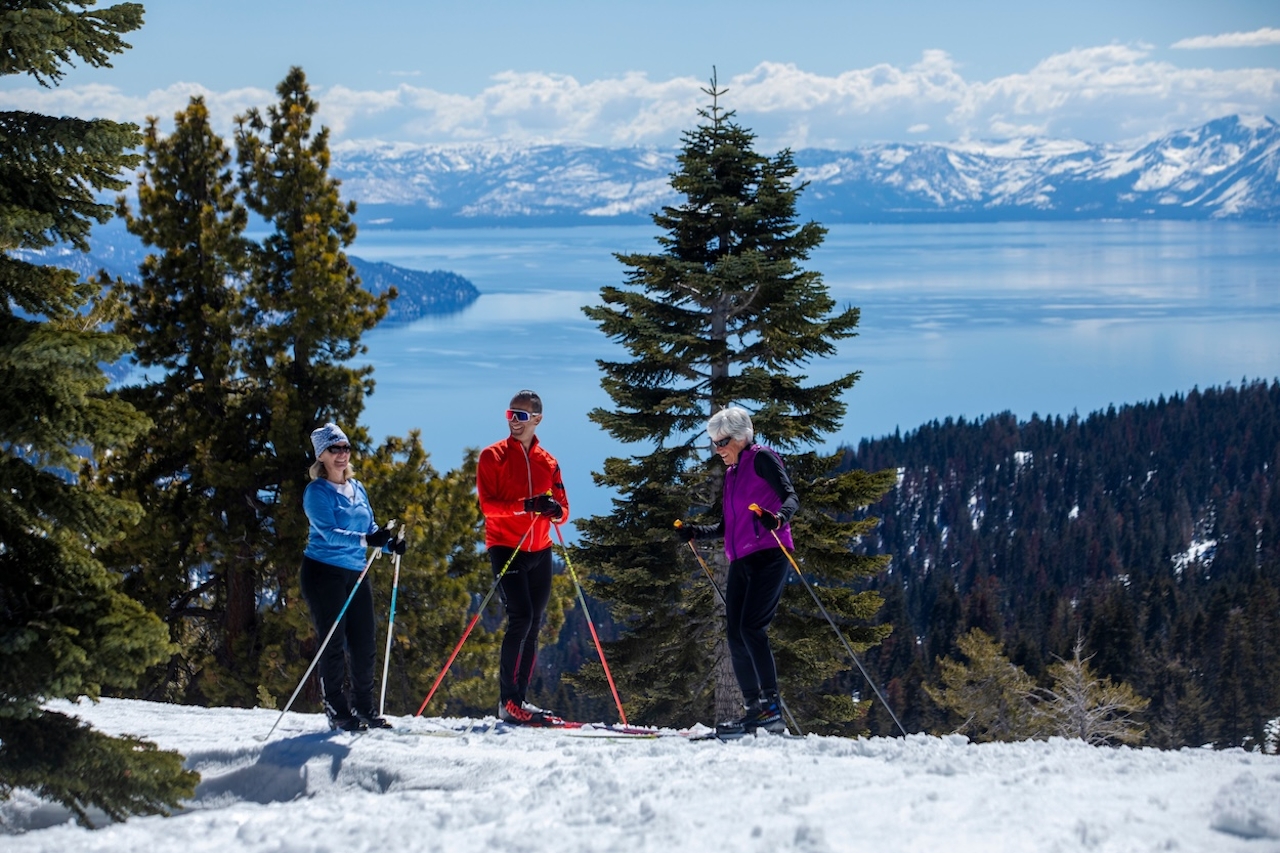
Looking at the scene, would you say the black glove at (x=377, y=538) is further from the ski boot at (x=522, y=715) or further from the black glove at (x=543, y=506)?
the ski boot at (x=522, y=715)

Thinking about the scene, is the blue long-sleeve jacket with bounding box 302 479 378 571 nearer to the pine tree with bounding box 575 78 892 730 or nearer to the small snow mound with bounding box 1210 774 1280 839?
the small snow mound with bounding box 1210 774 1280 839

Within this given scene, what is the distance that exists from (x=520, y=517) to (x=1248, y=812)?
4.87 meters

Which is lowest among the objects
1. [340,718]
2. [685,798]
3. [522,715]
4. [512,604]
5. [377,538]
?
[522,715]

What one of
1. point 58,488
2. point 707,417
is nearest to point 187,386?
point 707,417

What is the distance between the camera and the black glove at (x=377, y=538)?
24.4 ft

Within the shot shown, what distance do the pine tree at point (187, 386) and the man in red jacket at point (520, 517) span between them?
8.35m

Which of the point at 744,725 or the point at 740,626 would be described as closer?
the point at 740,626

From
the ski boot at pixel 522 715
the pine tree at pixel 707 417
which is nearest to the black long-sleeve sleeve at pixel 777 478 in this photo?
the ski boot at pixel 522 715

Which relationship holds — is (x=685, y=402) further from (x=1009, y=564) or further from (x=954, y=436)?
(x=954, y=436)

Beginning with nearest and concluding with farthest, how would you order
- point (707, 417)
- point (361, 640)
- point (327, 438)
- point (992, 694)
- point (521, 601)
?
point (327, 438), point (361, 640), point (521, 601), point (707, 417), point (992, 694)

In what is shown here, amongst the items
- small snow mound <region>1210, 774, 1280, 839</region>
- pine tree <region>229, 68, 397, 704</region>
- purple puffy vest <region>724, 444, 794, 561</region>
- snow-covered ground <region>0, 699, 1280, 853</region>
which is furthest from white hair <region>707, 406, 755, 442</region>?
pine tree <region>229, 68, 397, 704</region>

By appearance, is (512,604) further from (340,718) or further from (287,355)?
(287,355)

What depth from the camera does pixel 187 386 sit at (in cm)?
Answer: 1647

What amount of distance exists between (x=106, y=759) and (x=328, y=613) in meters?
1.83
